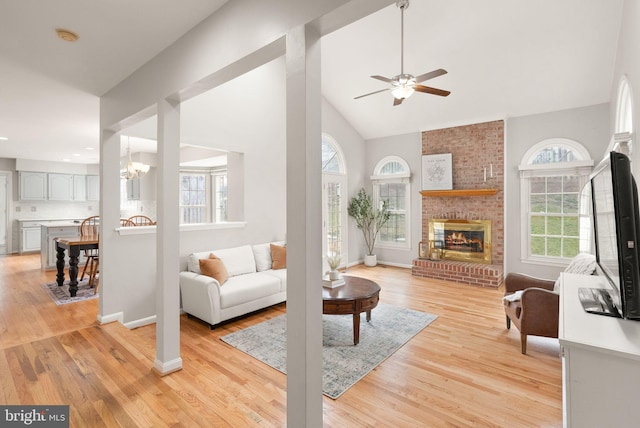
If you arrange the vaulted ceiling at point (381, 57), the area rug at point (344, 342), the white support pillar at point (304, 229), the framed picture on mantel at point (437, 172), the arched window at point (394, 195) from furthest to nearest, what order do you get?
1. the arched window at point (394, 195)
2. the framed picture on mantel at point (437, 172)
3. the area rug at point (344, 342)
4. the vaulted ceiling at point (381, 57)
5. the white support pillar at point (304, 229)

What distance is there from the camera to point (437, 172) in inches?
253

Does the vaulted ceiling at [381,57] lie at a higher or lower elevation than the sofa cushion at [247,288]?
higher

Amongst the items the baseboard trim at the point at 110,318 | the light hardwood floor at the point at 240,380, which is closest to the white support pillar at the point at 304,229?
the light hardwood floor at the point at 240,380

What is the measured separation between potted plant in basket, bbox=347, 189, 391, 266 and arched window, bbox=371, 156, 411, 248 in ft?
0.53

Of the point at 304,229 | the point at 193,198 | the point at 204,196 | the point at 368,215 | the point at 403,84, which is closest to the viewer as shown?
the point at 304,229

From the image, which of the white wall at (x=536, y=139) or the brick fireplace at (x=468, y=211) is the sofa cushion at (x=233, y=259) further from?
the white wall at (x=536, y=139)

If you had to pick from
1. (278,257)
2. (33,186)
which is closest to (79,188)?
(33,186)

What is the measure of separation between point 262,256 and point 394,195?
3719mm

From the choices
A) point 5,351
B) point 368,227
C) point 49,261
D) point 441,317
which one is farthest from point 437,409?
point 49,261

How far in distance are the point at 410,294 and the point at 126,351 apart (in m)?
3.87

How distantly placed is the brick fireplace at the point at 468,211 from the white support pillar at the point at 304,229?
15.9 ft

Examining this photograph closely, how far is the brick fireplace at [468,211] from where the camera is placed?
5754 mm

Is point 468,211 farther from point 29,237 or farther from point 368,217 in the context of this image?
point 29,237

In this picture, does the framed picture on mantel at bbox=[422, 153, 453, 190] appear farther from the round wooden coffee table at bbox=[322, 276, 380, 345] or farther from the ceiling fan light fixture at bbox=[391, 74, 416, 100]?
the round wooden coffee table at bbox=[322, 276, 380, 345]
